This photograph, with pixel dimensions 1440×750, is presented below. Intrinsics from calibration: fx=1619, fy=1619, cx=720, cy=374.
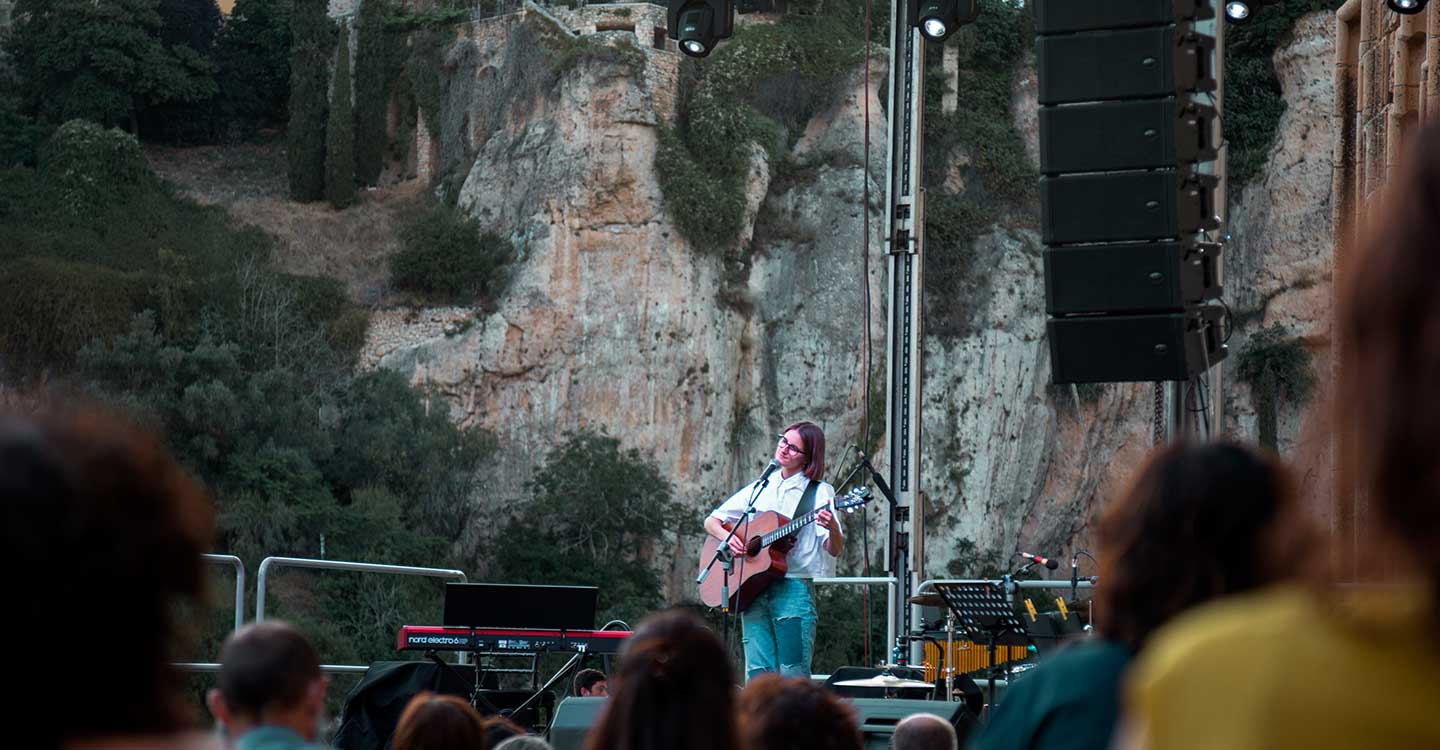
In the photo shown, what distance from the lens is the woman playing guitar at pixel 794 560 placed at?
7.70m

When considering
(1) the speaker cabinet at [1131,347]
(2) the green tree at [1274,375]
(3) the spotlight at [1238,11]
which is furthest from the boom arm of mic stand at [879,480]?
(2) the green tree at [1274,375]

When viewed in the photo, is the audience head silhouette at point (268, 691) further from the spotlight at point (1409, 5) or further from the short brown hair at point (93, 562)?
the spotlight at point (1409, 5)

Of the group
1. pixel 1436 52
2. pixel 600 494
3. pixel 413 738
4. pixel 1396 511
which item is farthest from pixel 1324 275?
pixel 1396 511

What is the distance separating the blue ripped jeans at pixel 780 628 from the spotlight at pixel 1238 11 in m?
4.34

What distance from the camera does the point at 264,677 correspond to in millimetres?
2658

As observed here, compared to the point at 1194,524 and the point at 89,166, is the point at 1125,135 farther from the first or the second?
the point at 89,166

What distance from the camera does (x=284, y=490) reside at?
2814 centimetres

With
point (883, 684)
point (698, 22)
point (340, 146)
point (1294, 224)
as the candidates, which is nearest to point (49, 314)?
point (340, 146)

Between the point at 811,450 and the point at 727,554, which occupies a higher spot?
the point at 811,450

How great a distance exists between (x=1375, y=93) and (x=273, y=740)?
10893 millimetres

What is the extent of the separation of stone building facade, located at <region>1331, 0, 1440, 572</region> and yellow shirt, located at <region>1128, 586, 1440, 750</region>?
29.0 feet

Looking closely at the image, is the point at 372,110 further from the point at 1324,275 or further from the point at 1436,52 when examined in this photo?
the point at 1436,52

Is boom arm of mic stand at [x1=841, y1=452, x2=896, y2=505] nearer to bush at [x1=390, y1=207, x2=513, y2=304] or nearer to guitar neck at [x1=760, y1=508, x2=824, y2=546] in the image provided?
guitar neck at [x1=760, y1=508, x2=824, y2=546]

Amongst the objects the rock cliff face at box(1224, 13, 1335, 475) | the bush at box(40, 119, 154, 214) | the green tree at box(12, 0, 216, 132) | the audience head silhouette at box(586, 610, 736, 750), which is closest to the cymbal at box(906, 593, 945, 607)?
the audience head silhouette at box(586, 610, 736, 750)
